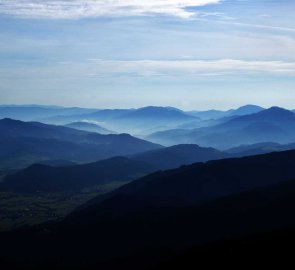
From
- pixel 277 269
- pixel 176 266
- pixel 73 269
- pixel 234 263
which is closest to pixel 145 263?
pixel 73 269

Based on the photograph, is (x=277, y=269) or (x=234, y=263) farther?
(x=234, y=263)

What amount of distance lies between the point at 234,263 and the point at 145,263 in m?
60.8

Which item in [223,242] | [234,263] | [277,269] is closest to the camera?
[277,269]

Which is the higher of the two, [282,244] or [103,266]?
[282,244]

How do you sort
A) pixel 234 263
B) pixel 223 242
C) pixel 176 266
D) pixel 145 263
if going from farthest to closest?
pixel 145 263, pixel 223 242, pixel 176 266, pixel 234 263

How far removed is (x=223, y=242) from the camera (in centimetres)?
16012

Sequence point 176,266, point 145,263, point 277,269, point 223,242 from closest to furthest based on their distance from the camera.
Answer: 1. point 277,269
2. point 176,266
3. point 223,242
4. point 145,263

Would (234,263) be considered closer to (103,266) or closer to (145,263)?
(145,263)

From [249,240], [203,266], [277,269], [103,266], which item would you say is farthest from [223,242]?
[103,266]

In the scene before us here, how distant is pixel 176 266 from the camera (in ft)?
484

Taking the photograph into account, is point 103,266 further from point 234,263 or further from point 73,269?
point 234,263

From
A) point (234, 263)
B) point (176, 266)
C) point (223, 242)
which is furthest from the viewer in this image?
point (223, 242)

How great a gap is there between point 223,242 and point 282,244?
24.4m

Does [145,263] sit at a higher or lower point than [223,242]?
lower
